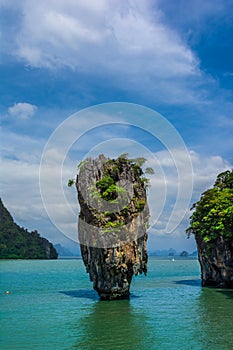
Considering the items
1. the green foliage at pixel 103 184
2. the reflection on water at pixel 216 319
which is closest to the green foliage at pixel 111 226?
the green foliage at pixel 103 184

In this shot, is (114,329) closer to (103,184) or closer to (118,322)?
(118,322)

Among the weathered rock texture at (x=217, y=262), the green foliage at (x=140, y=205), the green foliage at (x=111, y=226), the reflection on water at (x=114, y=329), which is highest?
the green foliage at (x=140, y=205)

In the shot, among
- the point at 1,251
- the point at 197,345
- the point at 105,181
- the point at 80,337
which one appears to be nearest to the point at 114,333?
the point at 80,337

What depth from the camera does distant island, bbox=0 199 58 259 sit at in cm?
11054

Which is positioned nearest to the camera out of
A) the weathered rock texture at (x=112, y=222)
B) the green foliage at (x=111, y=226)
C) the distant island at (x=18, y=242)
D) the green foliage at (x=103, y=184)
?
the green foliage at (x=111, y=226)

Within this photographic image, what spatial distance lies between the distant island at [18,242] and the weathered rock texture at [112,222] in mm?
84978

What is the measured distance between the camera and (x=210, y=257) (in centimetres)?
3616

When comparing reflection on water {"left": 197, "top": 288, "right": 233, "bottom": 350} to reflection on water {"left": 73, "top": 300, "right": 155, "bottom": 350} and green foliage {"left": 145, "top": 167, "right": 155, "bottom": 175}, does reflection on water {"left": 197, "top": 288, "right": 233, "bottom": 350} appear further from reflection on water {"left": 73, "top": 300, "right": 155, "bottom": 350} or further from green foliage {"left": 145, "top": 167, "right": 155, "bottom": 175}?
green foliage {"left": 145, "top": 167, "right": 155, "bottom": 175}

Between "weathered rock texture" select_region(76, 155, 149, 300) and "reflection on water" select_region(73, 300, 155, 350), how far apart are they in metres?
2.49

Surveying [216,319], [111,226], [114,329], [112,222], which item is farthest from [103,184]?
[216,319]

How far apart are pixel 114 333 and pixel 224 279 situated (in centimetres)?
1871

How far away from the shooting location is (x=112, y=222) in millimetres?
27594

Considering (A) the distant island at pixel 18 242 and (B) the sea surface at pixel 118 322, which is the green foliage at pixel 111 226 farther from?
(A) the distant island at pixel 18 242

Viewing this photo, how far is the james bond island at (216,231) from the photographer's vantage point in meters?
33.7
